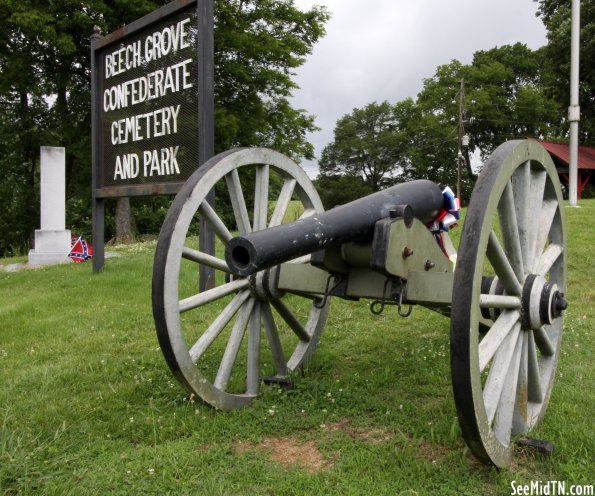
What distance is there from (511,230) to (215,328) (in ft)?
5.80

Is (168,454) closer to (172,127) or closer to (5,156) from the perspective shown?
(172,127)

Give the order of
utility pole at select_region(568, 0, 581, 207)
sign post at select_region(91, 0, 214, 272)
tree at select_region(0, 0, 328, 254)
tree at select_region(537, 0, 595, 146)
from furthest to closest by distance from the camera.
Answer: tree at select_region(537, 0, 595, 146), tree at select_region(0, 0, 328, 254), utility pole at select_region(568, 0, 581, 207), sign post at select_region(91, 0, 214, 272)

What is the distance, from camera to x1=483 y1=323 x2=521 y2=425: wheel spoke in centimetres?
246

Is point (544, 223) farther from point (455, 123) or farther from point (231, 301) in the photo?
point (455, 123)

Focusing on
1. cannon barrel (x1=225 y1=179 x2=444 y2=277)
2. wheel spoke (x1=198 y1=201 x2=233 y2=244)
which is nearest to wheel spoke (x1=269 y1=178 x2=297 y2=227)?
wheel spoke (x1=198 y1=201 x2=233 y2=244)

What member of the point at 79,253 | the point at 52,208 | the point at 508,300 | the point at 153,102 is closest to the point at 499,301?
the point at 508,300

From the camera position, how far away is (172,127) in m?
6.93

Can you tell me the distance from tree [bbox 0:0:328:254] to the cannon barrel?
14463mm

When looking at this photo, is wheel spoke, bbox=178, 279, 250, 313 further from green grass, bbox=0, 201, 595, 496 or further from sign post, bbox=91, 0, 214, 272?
sign post, bbox=91, 0, 214, 272

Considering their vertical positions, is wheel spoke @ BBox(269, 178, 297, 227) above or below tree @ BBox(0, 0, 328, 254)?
below

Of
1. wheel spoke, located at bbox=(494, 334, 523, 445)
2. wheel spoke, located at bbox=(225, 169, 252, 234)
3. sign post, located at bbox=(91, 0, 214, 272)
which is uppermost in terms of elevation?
sign post, located at bbox=(91, 0, 214, 272)

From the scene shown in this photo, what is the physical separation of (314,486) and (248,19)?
62.0 feet

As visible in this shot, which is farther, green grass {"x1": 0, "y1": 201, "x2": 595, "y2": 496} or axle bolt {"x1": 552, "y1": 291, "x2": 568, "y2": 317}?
axle bolt {"x1": 552, "y1": 291, "x2": 568, "y2": 317}

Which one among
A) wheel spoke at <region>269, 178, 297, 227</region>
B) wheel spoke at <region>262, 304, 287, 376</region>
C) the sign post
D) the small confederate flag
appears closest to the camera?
wheel spoke at <region>262, 304, 287, 376</region>
